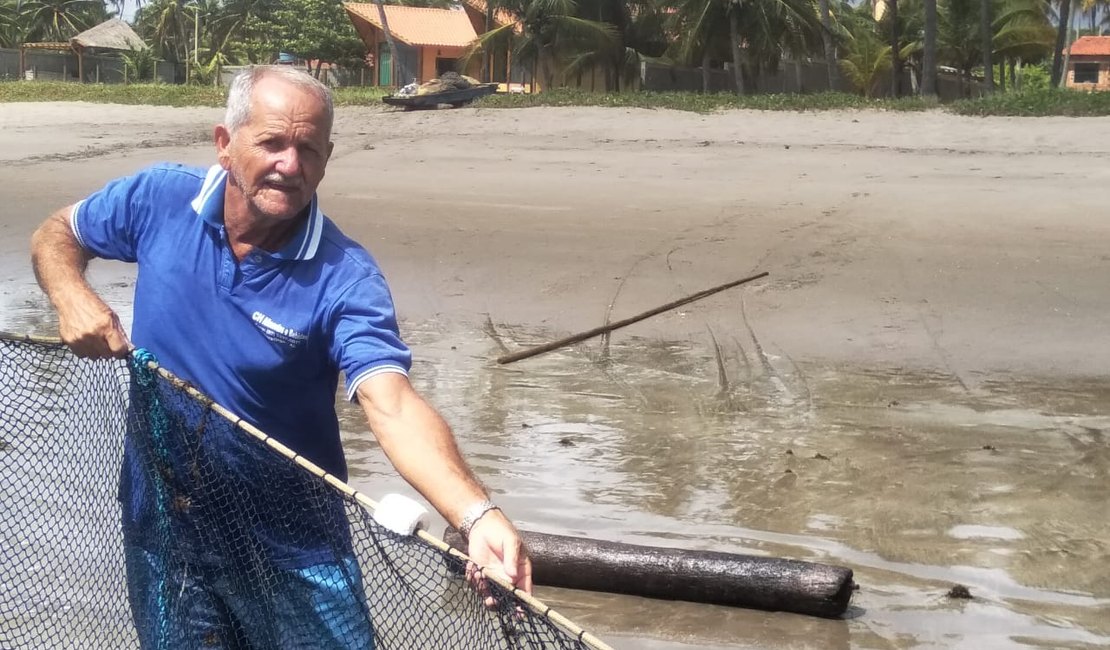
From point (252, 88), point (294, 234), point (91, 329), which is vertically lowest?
point (91, 329)

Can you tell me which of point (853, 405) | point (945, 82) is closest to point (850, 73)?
point (945, 82)

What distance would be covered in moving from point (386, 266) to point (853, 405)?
5.12 metres

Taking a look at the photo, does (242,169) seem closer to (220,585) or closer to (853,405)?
(220,585)

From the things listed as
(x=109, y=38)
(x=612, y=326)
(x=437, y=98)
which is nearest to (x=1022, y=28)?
(x=437, y=98)

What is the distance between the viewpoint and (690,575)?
5133 mm

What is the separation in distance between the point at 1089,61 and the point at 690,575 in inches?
2947

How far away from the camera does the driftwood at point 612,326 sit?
926 cm

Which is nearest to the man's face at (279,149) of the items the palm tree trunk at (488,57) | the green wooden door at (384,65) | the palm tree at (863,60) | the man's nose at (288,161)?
the man's nose at (288,161)

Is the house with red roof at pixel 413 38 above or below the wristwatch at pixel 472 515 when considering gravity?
above

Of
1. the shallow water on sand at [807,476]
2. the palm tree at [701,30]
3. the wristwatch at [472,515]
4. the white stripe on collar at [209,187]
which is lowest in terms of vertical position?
the shallow water on sand at [807,476]

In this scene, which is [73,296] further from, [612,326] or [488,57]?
[488,57]

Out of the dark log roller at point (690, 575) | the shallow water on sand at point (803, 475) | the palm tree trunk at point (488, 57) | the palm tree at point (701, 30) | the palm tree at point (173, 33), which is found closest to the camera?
the dark log roller at point (690, 575)

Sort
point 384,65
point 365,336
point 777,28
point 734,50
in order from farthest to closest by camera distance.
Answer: point 384,65 → point 777,28 → point 734,50 → point 365,336

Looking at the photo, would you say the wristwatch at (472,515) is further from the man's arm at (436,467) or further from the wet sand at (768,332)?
the wet sand at (768,332)
